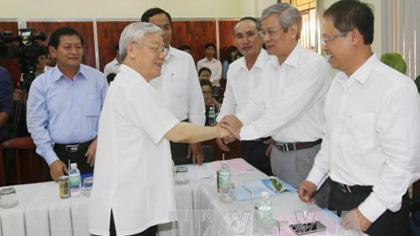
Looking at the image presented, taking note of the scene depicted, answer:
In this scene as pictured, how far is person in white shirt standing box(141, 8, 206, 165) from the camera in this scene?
2.97 m

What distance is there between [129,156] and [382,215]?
1.02 meters

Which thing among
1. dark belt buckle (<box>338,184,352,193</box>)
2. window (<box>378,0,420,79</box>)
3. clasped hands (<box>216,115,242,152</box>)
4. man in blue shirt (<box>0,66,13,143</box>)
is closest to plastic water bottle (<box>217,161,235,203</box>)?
clasped hands (<box>216,115,242,152</box>)

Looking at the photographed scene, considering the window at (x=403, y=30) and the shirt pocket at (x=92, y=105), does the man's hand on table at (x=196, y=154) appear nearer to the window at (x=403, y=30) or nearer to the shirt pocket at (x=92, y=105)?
the shirt pocket at (x=92, y=105)

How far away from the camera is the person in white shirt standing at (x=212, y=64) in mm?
8602

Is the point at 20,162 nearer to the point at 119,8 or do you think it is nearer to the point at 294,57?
the point at 294,57

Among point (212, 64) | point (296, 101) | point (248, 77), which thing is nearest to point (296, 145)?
point (296, 101)

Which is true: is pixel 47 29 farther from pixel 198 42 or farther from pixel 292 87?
pixel 292 87

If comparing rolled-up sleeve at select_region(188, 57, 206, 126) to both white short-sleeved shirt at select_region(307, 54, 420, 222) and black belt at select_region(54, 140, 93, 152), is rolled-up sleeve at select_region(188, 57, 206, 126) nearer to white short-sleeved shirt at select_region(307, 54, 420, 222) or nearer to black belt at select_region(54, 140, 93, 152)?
black belt at select_region(54, 140, 93, 152)

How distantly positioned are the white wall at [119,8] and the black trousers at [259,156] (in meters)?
5.97

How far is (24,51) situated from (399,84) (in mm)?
3524

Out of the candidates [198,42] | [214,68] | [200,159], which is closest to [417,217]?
[200,159]

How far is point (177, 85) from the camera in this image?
3041 millimetres

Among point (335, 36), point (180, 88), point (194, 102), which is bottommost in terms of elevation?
point (194, 102)

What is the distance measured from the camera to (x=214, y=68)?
8625mm
